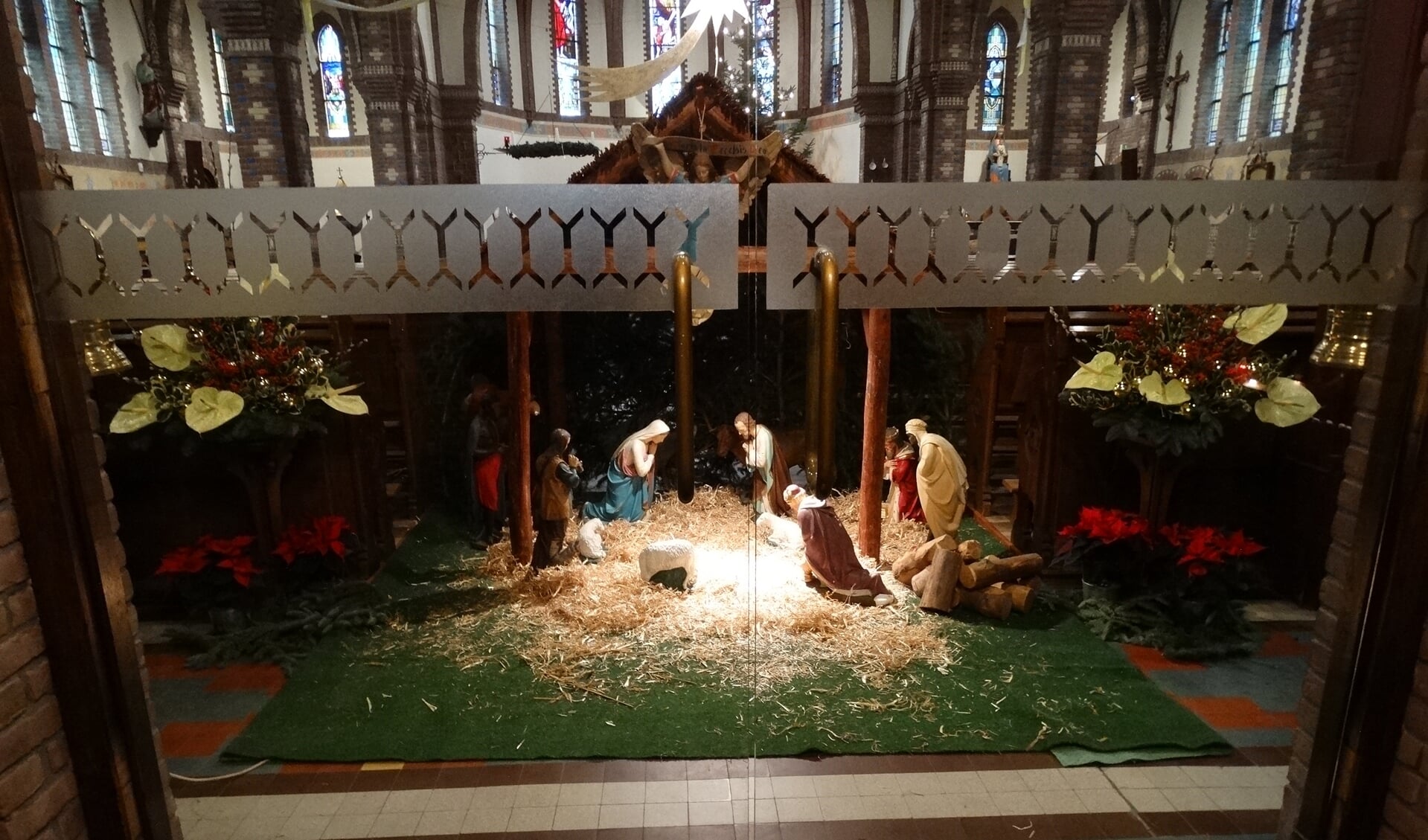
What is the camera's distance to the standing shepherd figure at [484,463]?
2.24 meters

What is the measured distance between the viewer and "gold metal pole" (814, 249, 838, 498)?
136 centimetres

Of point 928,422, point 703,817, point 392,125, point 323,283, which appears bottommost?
point 703,817

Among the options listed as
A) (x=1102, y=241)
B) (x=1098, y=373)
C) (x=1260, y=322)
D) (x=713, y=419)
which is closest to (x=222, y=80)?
(x=713, y=419)

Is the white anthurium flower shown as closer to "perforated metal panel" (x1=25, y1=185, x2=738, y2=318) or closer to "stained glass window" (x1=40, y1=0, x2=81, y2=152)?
"perforated metal panel" (x1=25, y1=185, x2=738, y2=318)

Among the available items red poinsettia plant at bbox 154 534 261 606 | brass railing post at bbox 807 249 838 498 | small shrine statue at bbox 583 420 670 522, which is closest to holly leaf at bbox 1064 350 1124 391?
brass railing post at bbox 807 249 838 498

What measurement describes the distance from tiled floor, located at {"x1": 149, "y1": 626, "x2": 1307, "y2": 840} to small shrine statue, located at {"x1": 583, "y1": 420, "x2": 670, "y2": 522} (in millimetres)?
831

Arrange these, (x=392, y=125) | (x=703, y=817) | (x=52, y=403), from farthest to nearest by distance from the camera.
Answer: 1. (x=703, y=817)
2. (x=392, y=125)
3. (x=52, y=403)

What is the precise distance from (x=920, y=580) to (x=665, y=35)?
225 centimetres

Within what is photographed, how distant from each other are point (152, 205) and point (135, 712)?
1.13 metres

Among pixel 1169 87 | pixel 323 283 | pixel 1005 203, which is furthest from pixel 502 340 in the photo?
pixel 1169 87

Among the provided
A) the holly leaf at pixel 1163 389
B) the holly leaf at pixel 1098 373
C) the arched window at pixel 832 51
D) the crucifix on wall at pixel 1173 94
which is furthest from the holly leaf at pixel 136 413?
the holly leaf at pixel 1163 389

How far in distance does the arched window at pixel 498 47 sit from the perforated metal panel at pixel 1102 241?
0.69 m

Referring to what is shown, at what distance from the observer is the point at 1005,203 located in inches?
56.8

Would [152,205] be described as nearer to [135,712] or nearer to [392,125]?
[392,125]
